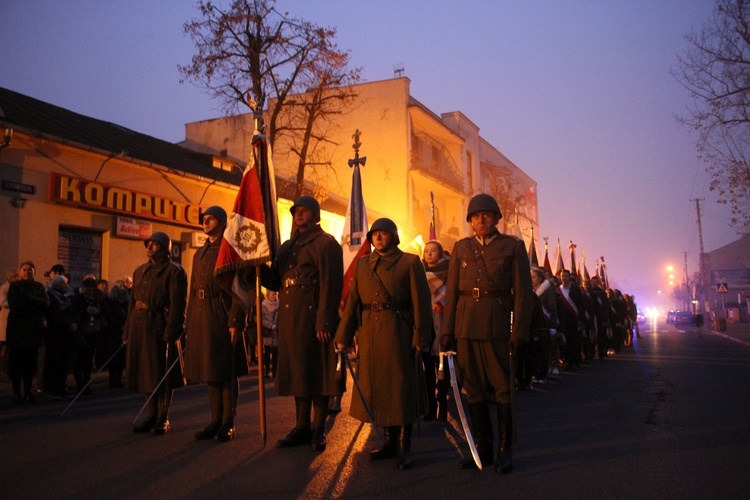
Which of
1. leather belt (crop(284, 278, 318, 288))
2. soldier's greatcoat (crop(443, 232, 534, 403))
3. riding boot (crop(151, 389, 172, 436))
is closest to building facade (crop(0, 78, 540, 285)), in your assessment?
riding boot (crop(151, 389, 172, 436))

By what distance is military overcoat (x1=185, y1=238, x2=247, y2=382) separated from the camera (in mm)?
6664

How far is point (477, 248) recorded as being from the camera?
568 cm

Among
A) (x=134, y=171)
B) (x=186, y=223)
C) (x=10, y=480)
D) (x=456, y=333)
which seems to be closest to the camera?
(x=10, y=480)

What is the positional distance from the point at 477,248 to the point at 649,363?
12.6 m

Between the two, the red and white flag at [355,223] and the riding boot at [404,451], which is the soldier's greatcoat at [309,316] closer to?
Answer: the riding boot at [404,451]

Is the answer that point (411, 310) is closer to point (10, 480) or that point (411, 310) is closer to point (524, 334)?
point (524, 334)

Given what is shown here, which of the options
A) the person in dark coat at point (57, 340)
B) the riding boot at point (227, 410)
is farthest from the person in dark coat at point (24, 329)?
the riding boot at point (227, 410)

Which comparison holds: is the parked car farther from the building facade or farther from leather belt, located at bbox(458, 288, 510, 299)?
leather belt, located at bbox(458, 288, 510, 299)

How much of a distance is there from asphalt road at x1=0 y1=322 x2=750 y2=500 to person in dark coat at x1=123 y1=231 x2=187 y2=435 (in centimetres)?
33

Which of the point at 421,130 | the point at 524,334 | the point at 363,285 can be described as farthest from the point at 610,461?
the point at 421,130

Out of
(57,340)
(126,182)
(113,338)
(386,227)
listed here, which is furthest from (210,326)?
(126,182)

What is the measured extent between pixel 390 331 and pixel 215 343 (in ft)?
6.36

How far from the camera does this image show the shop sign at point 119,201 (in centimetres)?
1644

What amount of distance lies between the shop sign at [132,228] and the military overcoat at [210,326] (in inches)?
483
